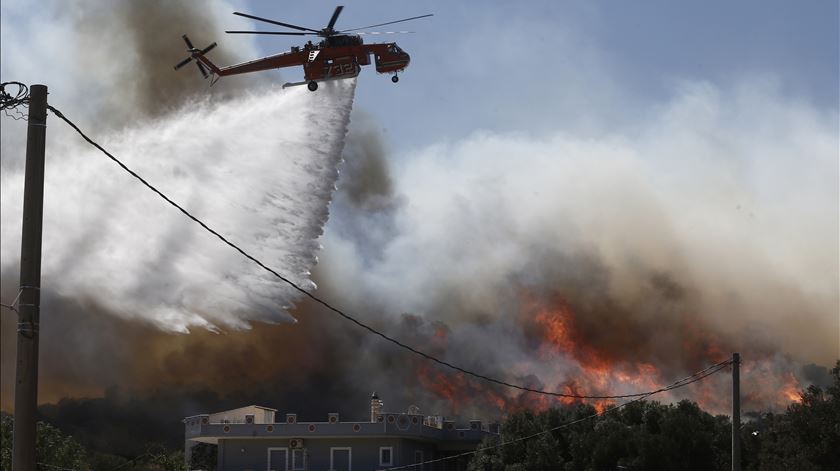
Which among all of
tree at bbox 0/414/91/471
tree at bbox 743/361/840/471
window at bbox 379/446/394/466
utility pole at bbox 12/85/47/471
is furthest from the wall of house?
→ utility pole at bbox 12/85/47/471

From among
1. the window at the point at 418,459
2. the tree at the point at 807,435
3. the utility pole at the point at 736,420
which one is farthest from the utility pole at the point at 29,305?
the window at the point at 418,459

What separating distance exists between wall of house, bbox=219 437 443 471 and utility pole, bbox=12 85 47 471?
79.5 metres

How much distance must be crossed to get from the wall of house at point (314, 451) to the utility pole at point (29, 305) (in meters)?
79.5

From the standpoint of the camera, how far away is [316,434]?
101 meters

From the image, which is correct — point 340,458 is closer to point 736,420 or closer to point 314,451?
point 314,451

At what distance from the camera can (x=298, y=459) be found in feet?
333

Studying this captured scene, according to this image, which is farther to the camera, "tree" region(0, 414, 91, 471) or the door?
the door

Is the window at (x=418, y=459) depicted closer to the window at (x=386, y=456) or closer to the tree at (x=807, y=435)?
the window at (x=386, y=456)

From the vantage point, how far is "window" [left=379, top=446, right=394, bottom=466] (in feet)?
331

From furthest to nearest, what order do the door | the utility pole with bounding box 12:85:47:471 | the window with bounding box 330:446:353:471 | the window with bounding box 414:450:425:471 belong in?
the window with bounding box 414:450:425:471
the window with bounding box 330:446:353:471
the door
the utility pole with bounding box 12:85:47:471

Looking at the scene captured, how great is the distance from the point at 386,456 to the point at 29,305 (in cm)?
8014

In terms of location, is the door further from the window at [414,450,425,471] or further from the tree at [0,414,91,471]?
the tree at [0,414,91,471]

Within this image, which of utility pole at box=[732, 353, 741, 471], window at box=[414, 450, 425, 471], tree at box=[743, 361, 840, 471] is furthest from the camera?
window at box=[414, 450, 425, 471]

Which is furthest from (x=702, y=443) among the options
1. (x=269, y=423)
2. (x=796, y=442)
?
(x=269, y=423)
